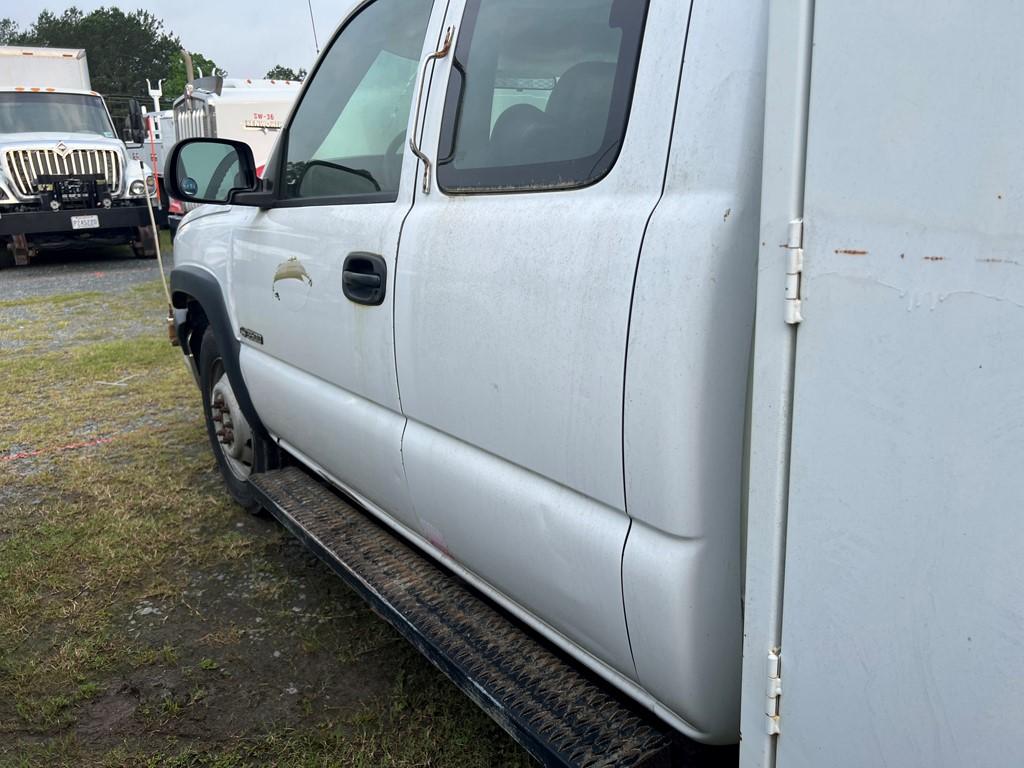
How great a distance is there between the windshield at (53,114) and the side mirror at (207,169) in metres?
12.7

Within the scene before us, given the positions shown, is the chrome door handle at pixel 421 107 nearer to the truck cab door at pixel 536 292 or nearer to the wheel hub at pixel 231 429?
the truck cab door at pixel 536 292

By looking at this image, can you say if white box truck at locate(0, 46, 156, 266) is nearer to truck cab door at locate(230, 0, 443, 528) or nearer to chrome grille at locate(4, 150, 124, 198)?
chrome grille at locate(4, 150, 124, 198)

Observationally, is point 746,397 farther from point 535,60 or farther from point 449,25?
point 449,25

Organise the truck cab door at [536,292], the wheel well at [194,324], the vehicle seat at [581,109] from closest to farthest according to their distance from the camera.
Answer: the truck cab door at [536,292]
the vehicle seat at [581,109]
the wheel well at [194,324]

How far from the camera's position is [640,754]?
169 centimetres

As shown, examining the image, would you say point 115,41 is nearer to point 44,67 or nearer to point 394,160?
point 44,67

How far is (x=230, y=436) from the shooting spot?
13.0 ft

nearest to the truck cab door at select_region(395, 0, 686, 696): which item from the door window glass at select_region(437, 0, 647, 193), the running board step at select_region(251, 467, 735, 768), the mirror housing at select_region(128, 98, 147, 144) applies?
the door window glass at select_region(437, 0, 647, 193)

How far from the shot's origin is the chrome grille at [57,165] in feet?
43.3

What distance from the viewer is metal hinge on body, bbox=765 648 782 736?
1315 mm

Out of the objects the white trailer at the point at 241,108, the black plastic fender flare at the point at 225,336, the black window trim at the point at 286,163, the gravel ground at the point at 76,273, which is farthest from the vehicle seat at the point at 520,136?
the white trailer at the point at 241,108

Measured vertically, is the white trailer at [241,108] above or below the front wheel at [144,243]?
above

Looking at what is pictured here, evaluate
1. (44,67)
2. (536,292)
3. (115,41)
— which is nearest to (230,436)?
(536,292)

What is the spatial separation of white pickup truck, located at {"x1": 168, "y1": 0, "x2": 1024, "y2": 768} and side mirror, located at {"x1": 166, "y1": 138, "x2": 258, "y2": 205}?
0.62m
